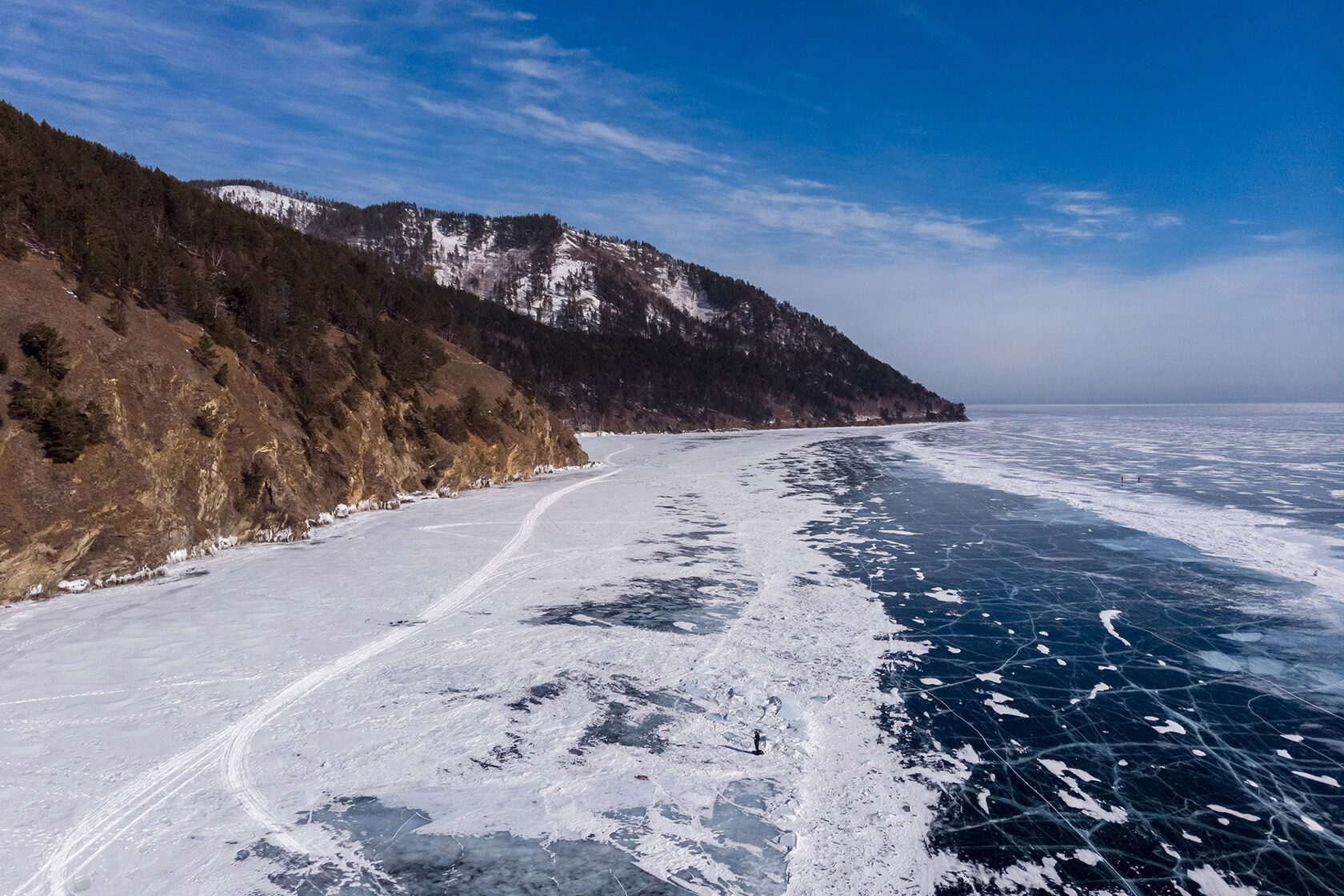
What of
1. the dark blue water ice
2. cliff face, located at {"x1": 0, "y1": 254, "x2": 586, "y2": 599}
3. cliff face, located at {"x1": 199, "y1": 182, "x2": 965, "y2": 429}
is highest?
cliff face, located at {"x1": 199, "y1": 182, "x2": 965, "y2": 429}

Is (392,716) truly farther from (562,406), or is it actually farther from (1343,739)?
(562,406)

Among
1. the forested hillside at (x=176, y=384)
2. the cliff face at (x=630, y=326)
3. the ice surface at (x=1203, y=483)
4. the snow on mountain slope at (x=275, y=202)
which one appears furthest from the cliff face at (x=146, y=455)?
the snow on mountain slope at (x=275, y=202)

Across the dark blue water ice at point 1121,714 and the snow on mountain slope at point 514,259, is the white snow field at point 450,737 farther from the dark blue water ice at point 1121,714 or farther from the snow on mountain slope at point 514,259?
the snow on mountain slope at point 514,259

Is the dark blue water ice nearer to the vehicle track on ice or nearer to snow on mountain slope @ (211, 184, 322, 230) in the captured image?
the vehicle track on ice

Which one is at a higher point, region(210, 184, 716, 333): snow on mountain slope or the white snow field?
region(210, 184, 716, 333): snow on mountain slope

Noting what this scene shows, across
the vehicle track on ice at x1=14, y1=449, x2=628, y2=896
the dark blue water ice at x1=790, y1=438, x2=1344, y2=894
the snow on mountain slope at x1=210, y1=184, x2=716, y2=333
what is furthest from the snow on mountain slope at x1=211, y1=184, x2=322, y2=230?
the dark blue water ice at x1=790, y1=438, x2=1344, y2=894

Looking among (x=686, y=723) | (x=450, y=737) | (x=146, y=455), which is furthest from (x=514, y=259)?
(x=686, y=723)

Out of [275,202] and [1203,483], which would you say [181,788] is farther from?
[275,202]
